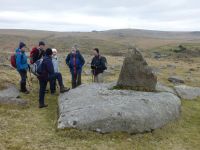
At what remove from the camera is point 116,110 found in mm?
17766

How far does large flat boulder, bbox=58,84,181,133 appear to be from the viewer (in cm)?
1723

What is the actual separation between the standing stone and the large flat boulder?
87 centimetres

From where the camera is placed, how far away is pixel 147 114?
1820cm

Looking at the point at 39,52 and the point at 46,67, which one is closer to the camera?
the point at 46,67

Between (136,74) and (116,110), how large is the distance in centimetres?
492

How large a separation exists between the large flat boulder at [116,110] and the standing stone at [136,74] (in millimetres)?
868

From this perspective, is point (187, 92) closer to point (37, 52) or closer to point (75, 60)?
point (75, 60)

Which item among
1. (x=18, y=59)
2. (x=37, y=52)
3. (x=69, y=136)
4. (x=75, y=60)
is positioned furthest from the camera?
(x=75, y=60)

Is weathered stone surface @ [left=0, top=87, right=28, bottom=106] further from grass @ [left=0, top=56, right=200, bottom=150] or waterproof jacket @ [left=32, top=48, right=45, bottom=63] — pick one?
waterproof jacket @ [left=32, top=48, right=45, bottom=63]

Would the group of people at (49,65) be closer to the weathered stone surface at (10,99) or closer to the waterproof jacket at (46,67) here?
the waterproof jacket at (46,67)

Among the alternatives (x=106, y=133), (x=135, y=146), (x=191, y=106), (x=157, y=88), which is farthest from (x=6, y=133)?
(x=191, y=106)

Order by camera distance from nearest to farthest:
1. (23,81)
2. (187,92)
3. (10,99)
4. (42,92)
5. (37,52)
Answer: (42,92)
(10,99)
(23,81)
(37,52)
(187,92)

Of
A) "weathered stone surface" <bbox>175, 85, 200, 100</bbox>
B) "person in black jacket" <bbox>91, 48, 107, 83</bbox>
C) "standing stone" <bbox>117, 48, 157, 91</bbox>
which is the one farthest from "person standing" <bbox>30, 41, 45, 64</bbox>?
"weathered stone surface" <bbox>175, 85, 200, 100</bbox>

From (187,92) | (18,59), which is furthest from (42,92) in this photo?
(187,92)
